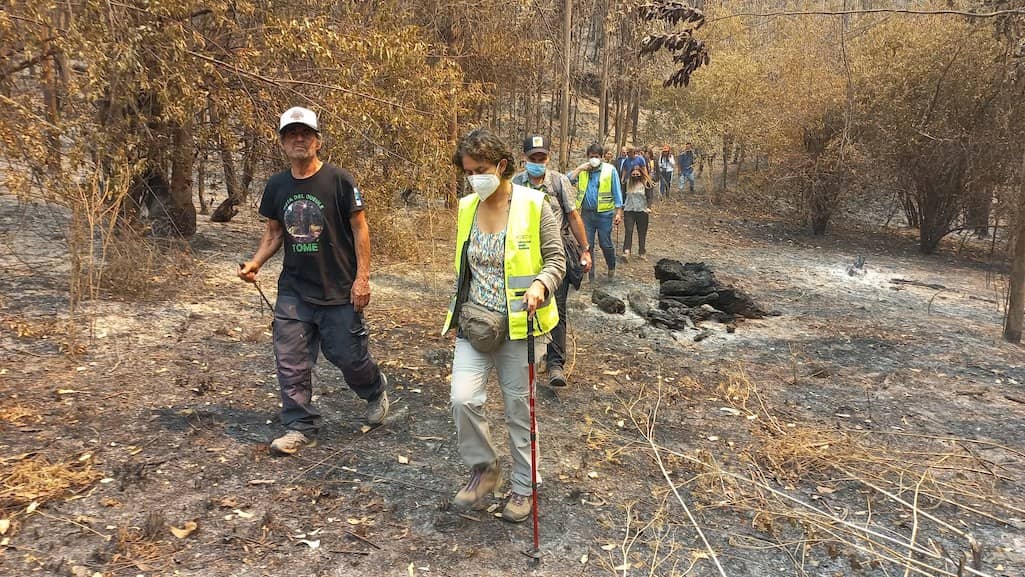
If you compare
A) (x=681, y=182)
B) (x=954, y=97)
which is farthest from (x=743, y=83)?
(x=954, y=97)

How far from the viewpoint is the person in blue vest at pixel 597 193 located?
829 centimetres

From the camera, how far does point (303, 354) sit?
379cm

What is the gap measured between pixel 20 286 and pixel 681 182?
21.1 m

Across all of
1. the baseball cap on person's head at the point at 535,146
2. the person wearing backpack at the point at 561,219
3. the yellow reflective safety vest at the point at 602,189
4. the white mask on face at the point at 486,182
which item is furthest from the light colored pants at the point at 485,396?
the yellow reflective safety vest at the point at 602,189

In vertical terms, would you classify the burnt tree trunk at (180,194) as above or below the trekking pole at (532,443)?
above

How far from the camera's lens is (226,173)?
365 inches

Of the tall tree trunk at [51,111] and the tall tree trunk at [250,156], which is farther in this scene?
the tall tree trunk at [250,156]

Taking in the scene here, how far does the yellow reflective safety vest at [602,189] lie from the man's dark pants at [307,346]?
5019 mm

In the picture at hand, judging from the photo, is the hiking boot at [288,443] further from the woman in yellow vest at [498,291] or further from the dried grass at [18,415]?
the dried grass at [18,415]

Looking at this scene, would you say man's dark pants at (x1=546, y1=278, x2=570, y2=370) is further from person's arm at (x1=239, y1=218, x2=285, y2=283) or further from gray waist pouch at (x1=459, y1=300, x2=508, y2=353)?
person's arm at (x1=239, y1=218, x2=285, y2=283)

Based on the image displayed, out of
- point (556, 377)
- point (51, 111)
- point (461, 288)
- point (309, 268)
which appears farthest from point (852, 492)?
point (51, 111)

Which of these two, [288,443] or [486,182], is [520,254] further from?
[288,443]

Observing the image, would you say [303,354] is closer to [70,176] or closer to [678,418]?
[678,418]

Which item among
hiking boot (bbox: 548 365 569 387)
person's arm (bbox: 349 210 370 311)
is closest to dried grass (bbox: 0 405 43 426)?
person's arm (bbox: 349 210 370 311)
